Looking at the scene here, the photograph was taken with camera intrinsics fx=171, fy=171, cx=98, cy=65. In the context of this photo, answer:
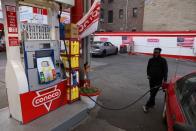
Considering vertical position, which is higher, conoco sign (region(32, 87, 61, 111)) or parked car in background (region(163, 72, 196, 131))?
parked car in background (region(163, 72, 196, 131))

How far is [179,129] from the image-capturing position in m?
1.63

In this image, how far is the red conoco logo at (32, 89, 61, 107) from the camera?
329 cm

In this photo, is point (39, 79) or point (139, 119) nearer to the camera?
point (39, 79)

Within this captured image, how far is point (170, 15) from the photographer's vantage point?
20797mm

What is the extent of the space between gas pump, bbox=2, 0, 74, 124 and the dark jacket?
2213 millimetres

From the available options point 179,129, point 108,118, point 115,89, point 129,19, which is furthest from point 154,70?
point 129,19

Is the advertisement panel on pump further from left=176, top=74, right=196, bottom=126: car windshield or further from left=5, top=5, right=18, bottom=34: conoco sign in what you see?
left=176, top=74, right=196, bottom=126: car windshield

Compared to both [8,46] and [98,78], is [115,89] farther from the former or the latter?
[8,46]

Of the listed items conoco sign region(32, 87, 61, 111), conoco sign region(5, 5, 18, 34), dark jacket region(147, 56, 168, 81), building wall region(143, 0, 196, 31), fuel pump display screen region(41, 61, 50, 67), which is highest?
building wall region(143, 0, 196, 31)

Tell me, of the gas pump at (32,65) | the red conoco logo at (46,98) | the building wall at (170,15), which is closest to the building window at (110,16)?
the building wall at (170,15)

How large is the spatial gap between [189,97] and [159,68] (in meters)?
1.71

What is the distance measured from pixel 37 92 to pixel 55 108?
26.8 inches

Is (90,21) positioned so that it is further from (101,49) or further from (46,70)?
(101,49)

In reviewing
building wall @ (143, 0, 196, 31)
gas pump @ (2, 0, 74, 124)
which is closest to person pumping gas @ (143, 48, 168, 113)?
gas pump @ (2, 0, 74, 124)
